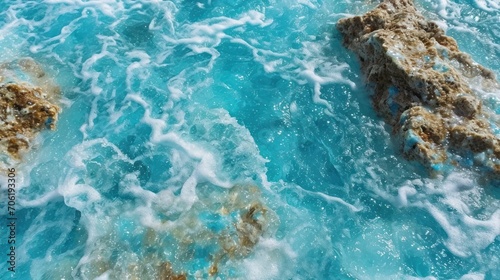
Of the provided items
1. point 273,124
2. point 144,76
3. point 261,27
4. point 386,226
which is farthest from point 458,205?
point 144,76

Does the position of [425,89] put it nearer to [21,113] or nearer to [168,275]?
[168,275]

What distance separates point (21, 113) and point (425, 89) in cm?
687

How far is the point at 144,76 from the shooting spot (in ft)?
24.6

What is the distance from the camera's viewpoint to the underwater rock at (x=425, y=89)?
5.59 m

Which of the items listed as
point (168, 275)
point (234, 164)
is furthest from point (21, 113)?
point (168, 275)

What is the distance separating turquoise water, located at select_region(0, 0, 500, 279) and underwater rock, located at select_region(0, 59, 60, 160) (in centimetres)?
27

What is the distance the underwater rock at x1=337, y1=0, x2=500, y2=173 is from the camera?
559 cm

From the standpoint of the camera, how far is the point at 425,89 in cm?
604

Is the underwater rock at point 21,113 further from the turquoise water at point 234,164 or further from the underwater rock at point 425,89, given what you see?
the underwater rock at point 425,89

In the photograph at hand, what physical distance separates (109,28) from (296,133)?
5.24 meters

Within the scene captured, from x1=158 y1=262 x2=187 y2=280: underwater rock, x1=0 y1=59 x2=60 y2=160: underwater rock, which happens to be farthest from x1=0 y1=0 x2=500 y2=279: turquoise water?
x1=0 y1=59 x2=60 y2=160: underwater rock

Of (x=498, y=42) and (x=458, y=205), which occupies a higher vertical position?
(x=498, y=42)

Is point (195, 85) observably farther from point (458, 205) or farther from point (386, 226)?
point (458, 205)

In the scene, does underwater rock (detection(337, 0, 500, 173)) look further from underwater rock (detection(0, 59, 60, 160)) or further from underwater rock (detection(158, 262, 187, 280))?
underwater rock (detection(0, 59, 60, 160))
